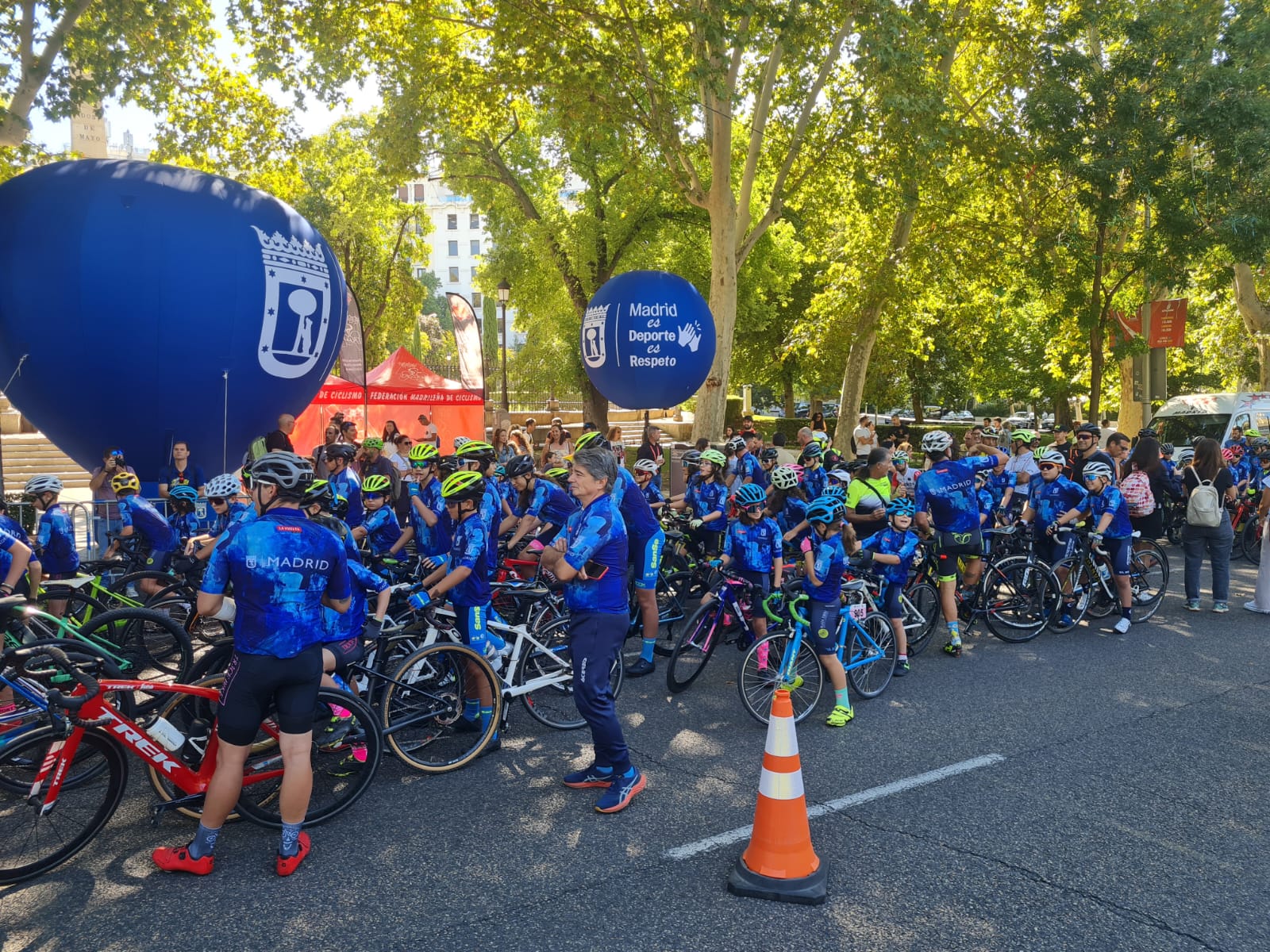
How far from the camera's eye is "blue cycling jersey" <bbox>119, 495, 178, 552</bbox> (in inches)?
318

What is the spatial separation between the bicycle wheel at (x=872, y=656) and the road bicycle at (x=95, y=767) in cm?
367

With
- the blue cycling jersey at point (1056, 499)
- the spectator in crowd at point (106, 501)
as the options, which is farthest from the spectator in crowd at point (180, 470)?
the blue cycling jersey at point (1056, 499)

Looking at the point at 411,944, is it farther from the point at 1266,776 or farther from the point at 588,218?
the point at 588,218

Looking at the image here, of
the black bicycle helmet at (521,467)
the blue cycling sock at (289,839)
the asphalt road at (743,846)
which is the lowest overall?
the asphalt road at (743,846)

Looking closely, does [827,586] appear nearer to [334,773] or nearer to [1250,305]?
[334,773]

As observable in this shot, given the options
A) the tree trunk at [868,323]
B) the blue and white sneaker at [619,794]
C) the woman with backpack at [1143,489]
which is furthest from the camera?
the tree trunk at [868,323]

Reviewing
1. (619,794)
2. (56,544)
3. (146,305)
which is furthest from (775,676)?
(146,305)

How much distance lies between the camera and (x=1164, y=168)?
15180 mm

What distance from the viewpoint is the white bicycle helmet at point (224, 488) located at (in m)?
7.36

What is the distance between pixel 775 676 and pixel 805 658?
0.84 ft

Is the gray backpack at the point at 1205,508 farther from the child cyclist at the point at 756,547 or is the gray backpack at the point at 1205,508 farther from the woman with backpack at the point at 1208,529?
the child cyclist at the point at 756,547

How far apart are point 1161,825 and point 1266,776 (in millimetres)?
1236

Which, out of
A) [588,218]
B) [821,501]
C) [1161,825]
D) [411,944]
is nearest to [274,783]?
[411,944]

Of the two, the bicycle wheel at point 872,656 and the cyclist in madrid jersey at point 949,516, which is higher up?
the cyclist in madrid jersey at point 949,516
